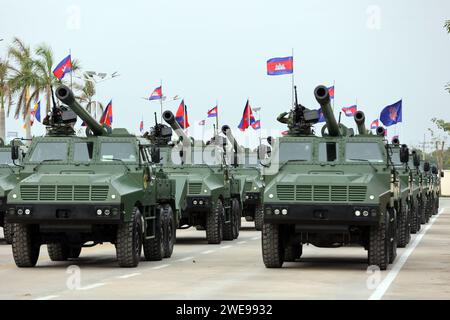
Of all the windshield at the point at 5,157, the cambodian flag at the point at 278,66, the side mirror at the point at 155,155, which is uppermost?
the cambodian flag at the point at 278,66

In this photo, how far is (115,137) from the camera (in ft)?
70.1

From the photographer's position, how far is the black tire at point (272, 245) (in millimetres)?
19625

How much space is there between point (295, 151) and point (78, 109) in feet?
12.4

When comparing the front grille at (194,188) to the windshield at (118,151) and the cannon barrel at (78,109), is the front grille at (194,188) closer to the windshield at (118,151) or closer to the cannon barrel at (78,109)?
the cannon barrel at (78,109)

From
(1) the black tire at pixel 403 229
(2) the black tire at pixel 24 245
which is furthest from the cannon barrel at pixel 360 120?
(2) the black tire at pixel 24 245

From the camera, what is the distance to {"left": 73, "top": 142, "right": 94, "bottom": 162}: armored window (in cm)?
2106

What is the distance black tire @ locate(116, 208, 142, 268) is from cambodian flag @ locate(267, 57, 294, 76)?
52.9 feet

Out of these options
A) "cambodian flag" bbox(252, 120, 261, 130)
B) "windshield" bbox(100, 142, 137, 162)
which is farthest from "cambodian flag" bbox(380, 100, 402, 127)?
"cambodian flag" bbox(252, 120, 261, 130)

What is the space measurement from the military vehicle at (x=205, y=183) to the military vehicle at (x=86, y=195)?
16.1ft

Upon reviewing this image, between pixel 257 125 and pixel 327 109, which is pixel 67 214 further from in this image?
pixel 257 125

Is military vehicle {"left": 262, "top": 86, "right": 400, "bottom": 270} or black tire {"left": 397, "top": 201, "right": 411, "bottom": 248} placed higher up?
military vehicle {"left": 262, "top": 86, "right": 400, "bottom": 270}

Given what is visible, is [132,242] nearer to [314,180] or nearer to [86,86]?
[314,180]

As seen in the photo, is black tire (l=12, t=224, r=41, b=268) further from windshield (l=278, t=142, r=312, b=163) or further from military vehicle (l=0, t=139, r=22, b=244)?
military vehicle (l=0, t=139, r=22, b=244)
